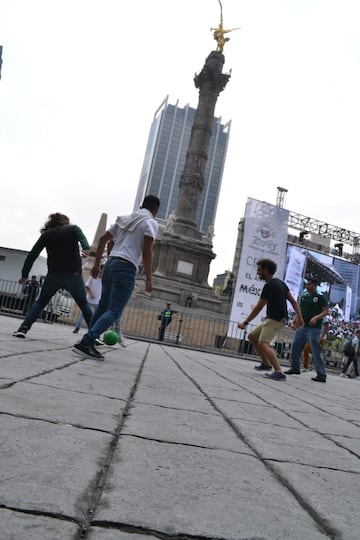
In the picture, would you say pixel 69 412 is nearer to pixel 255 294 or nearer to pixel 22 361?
pixel 22 361

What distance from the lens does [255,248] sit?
13359 millimetres

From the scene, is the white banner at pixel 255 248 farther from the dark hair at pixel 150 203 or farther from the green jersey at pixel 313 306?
the dark hair at pixel 150 203

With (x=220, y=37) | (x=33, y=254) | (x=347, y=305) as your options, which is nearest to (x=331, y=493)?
(x=33, y=254)

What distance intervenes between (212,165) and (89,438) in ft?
436

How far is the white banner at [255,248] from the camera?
13180 millimetres

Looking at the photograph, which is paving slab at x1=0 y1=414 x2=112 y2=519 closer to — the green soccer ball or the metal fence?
the green soccer ball

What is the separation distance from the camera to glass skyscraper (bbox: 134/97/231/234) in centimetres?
12556

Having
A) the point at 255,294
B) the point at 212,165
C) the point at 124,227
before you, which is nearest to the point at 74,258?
the point at 124,227

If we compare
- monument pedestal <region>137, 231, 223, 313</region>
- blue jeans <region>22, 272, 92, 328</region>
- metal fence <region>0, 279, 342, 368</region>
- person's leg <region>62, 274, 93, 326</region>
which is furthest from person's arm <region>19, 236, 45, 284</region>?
monument pedestal <region>137, 231, 223, 313</region>

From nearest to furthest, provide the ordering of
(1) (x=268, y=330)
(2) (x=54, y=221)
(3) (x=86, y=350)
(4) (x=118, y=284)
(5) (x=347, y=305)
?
(3) (x=86, y=350) < (4) (x=118, y=284) < (2) (x=54, y=221) < (1) (x=268, y=330) < (5) (x=347, y=305)

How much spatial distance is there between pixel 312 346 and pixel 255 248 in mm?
6334

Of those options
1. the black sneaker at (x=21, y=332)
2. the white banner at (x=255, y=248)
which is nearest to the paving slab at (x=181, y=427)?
the black sneaker at (x=21, y=332)

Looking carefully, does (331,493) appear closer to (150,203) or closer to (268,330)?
(150,203)

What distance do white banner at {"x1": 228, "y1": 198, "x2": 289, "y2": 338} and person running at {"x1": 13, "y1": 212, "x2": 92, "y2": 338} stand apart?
8.44m
